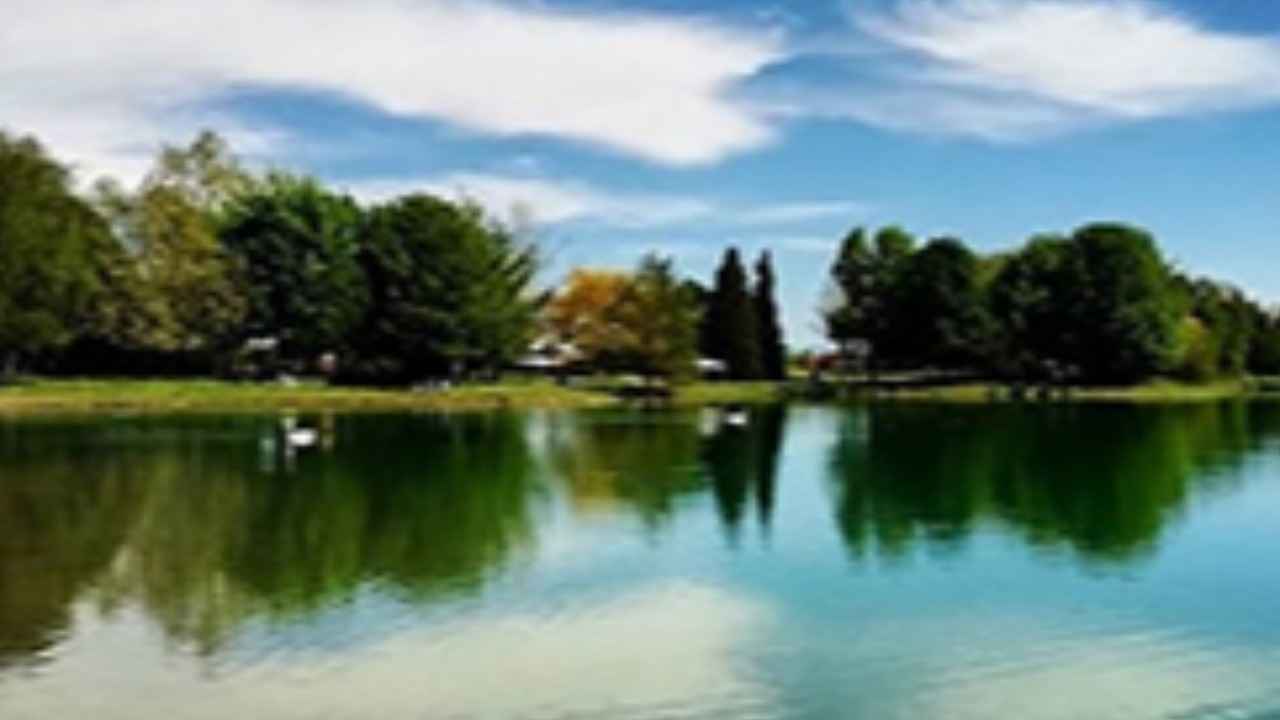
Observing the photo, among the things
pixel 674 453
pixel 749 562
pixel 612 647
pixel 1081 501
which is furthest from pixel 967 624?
pixel 674 453

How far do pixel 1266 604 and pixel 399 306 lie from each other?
257 feet

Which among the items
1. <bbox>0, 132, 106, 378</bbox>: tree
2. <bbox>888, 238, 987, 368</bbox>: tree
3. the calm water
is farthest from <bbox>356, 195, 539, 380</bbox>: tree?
the calm water

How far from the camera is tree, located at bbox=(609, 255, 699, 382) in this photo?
109m

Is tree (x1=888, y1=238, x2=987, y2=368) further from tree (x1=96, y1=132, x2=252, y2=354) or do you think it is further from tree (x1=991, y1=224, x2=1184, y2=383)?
tree (x1=96, y1=132, x2=252, y2=354)

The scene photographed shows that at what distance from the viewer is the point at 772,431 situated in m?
78.0

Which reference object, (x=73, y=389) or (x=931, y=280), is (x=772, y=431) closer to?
(x=73, y=389)

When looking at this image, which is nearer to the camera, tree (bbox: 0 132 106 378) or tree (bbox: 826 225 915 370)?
tree (bbox: 0 132 106 378)

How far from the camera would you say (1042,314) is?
124500 mm

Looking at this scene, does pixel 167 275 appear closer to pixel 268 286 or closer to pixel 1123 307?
pixel 268 286

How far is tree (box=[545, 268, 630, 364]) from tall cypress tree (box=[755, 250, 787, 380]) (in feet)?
33.1

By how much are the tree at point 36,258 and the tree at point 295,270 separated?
34.7 feet

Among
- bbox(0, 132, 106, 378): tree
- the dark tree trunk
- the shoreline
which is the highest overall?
bbox(0, 132, 106, 378): tree

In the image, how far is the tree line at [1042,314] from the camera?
122 metres

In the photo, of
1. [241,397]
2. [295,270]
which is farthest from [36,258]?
[295,270]
